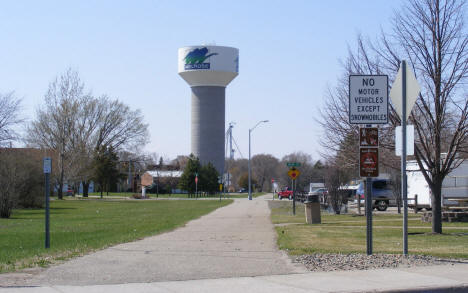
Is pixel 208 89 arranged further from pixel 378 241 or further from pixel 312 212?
pixel 378 241

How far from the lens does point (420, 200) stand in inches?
1439

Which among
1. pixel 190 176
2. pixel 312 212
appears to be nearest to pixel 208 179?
pixel 190 176

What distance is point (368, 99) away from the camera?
1231 centimetres

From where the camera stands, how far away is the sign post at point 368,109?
12.3 m

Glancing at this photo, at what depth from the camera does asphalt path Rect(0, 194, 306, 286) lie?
9.91 meters

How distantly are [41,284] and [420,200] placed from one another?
102 feet

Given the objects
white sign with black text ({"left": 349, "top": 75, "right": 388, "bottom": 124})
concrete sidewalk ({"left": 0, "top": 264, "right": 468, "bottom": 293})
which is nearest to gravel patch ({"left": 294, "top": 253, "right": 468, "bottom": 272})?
concrete sidewalk ({"left": 0, "top": 264, "right": 468, "bottom": 293})

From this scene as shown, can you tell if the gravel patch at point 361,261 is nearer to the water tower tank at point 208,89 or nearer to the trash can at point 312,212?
the trash can at point 312,212

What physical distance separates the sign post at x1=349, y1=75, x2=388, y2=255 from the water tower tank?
276ft

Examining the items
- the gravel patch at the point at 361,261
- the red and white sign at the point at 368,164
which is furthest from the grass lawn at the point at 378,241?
the red and white sign at the point at 368,164

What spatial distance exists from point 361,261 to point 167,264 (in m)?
3.84

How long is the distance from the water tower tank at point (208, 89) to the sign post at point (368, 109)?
8402 centimetres

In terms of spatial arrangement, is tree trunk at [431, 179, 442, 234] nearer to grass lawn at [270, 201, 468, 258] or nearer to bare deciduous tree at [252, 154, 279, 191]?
grass lawn at [270, 201, 468, 258]

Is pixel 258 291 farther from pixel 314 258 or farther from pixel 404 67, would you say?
pixel 404 67
